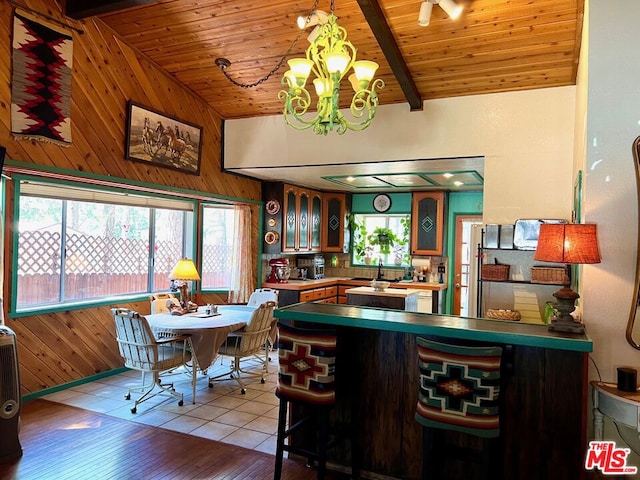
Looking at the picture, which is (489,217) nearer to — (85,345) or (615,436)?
(615,436)

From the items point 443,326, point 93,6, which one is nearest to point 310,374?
point 443,326

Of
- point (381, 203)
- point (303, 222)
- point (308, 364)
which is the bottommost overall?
point (308, 364)

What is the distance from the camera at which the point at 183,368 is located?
16.9ft

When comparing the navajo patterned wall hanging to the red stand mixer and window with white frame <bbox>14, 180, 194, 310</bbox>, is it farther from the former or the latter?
the red stand mixer

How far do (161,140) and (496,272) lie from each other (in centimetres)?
383

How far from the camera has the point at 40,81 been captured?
384 centimetres

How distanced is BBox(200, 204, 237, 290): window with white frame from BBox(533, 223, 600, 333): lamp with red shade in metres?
4.55

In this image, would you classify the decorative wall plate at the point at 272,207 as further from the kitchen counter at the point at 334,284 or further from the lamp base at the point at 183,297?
the lamp base at the point at 183,297

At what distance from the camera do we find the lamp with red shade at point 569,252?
7.79 ft

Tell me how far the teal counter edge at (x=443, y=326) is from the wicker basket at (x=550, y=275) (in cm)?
165

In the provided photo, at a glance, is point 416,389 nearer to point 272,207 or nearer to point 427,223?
point 272,207

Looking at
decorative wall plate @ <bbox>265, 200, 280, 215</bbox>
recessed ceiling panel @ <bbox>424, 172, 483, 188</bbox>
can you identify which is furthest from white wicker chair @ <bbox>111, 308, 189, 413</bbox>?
recessed ceiling panel @ <bbox>424, 172, 483, 188</bbox>

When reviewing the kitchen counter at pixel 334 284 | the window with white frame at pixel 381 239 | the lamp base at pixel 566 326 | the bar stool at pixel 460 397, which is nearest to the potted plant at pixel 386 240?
the window with white frame at pixel 381 239

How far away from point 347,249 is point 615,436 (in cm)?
592
